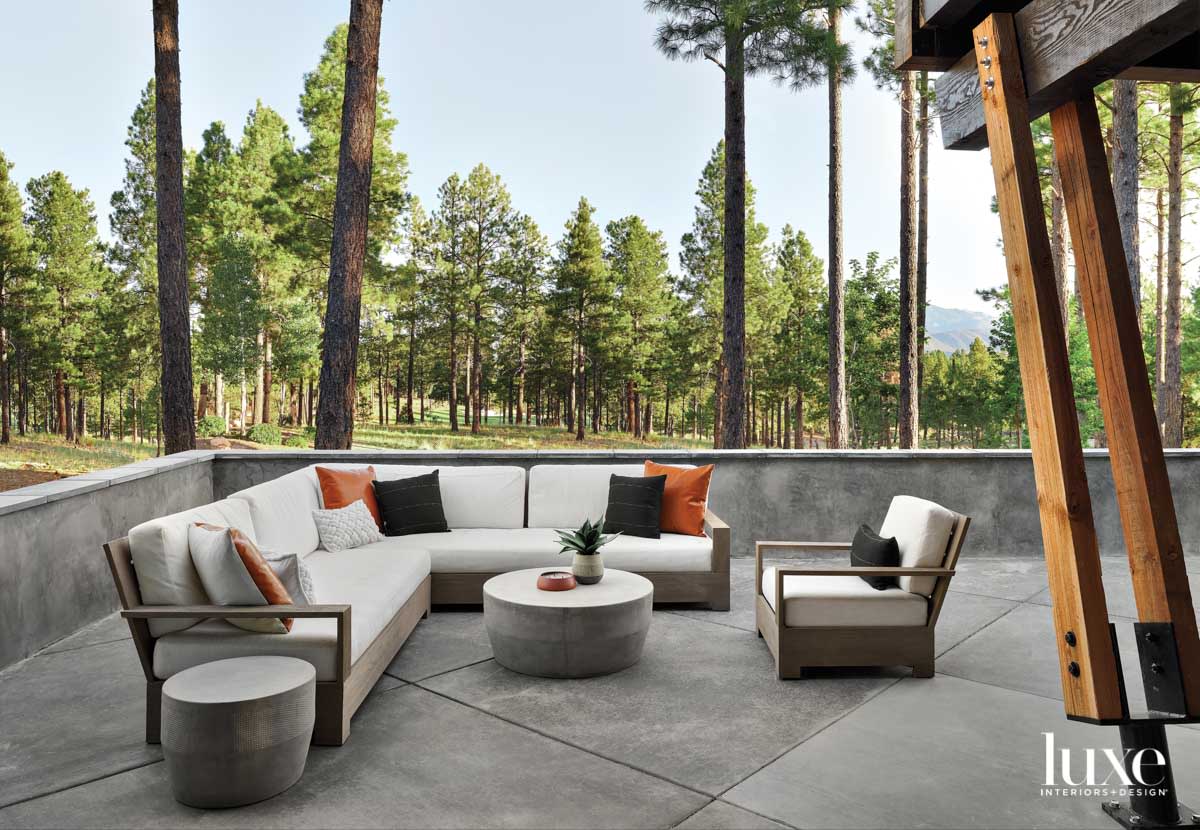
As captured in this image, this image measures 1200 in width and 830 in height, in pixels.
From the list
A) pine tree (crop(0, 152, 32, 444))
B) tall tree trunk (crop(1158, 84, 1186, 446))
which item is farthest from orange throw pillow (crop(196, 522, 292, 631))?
pine tree (crop(0, 152, 32, 444))

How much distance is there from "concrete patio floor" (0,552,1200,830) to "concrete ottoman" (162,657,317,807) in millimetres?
70

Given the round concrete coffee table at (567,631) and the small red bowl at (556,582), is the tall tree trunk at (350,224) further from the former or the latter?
the round concrete coffee table at (567,631)

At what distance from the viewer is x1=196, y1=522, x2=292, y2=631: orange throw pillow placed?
2.98m

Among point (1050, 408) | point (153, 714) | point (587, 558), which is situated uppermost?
point (1050, 408)

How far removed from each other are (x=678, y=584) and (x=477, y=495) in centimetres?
147

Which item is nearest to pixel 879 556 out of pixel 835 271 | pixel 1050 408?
pixel 1050 408

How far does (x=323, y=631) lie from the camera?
9.98 ft

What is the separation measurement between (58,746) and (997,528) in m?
6.28

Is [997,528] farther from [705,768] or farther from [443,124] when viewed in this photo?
[443,124]

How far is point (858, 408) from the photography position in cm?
2722

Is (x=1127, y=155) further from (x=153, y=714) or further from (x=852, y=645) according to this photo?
(x=153, y=714)

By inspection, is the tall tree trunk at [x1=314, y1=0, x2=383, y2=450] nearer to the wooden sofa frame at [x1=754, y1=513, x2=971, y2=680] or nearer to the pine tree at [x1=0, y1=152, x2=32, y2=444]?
the wooden sofa frame at [x1=754, y1=513, x2=971, y2=680]

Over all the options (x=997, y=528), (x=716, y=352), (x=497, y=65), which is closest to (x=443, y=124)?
(x=497, y=65)

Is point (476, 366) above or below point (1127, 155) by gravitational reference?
below
